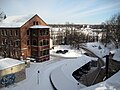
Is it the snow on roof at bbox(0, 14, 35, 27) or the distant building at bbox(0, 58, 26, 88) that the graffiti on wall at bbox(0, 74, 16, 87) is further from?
the snow on roof at bbox(0, 14, 35, 27)

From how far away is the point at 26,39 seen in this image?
35.3 m

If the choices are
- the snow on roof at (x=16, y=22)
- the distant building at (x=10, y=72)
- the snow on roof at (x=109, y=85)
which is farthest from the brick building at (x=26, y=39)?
the snow on roof at (x=109, y=85)

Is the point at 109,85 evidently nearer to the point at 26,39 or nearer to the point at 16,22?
the point at 26,39

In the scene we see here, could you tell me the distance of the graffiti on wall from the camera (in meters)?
20.6

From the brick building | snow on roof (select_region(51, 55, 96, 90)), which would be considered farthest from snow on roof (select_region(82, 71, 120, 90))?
the brick building

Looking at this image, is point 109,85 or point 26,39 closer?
point 109,85

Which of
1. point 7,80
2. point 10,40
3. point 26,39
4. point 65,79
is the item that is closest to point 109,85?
point 65,79

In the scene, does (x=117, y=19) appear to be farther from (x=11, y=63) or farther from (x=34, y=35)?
(x=11, y=63)

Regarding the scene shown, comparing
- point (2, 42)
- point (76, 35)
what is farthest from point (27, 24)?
point (76, 35)

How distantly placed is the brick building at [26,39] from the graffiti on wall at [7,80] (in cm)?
1286

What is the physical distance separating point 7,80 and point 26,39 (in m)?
15.4

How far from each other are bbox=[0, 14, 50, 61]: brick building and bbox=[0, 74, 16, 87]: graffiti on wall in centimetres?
1286

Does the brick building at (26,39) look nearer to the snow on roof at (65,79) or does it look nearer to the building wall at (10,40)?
the building wall at (10,40)

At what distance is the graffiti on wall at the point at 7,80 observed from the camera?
20.6 m
